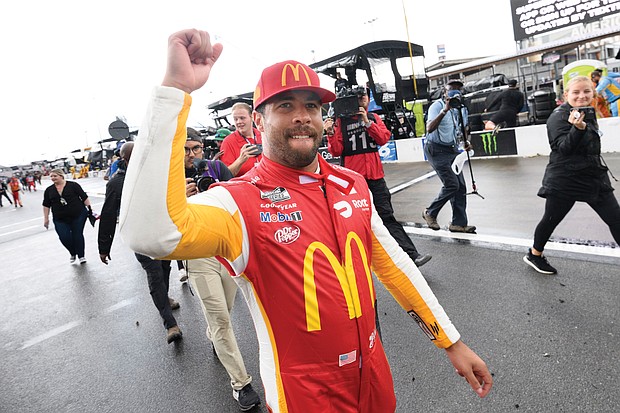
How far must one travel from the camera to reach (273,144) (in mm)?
1420

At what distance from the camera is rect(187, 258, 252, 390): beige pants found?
2.64 m

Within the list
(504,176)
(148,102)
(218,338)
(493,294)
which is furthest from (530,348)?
(504,176)

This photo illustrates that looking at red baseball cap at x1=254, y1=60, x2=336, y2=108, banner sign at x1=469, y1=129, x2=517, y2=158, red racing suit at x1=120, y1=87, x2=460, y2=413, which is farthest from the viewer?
banner sign at x1=469, y1=129, x2=517, y2=158

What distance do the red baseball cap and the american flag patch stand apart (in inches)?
37.4

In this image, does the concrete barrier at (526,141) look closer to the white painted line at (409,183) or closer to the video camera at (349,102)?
the white painted line at (409,183)

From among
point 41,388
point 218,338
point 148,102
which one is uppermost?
point 148,102

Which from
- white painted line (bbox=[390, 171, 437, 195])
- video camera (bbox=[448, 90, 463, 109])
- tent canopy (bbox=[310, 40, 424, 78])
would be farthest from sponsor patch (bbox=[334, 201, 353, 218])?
tent canopy (bbox=[310, 40, 424, 78])

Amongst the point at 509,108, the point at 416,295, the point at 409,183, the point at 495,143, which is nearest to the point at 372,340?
the point at 416,295

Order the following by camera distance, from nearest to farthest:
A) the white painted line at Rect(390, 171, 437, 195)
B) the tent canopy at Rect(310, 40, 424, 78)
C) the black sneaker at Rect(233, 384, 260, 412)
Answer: the black sneaker at Rect(233, 384, 260, 412)
the white painted line at Rect(390, 171, 437, 195)
the tent canopy at Rect(310, 40, 424, 78)

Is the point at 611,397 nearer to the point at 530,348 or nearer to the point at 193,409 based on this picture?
the point at 530,348

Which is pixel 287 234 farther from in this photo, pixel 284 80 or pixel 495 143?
pixel 495 143

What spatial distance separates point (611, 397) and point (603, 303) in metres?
1.20

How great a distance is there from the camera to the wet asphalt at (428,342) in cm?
244

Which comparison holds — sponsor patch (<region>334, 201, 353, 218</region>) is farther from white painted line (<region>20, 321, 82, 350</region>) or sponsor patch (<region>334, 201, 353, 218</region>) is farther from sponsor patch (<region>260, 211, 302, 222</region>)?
white painted line (<region>20, 321, 82, 350</region>)
